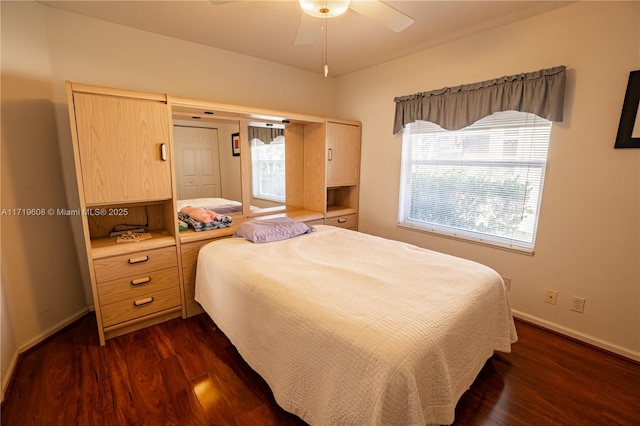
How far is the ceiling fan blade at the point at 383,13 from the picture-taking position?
1467 millimetres

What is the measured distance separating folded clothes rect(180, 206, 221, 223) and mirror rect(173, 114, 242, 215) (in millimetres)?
72

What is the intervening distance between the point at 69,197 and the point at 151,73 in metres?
1.24

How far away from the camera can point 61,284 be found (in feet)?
7.35

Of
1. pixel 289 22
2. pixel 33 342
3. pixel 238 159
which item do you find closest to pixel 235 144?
pixel 238 159

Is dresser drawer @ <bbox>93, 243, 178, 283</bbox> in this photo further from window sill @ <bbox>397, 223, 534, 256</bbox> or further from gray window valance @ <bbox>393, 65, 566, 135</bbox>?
gray window valance @ <bbox>393, 65, 566, 135</bbox>

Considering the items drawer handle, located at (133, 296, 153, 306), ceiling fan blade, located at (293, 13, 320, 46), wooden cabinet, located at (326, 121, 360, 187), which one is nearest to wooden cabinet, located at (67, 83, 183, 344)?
drawer handle, located at (133, 296, 153, 306)

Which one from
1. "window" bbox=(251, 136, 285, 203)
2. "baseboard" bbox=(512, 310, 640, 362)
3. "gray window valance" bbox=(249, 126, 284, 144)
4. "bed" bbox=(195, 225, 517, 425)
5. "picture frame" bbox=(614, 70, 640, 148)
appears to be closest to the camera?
"bed" bbox=(195, 225, 517, 425)

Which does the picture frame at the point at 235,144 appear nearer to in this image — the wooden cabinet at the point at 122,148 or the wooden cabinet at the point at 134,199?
the wooden cabinet at the point at 134,199

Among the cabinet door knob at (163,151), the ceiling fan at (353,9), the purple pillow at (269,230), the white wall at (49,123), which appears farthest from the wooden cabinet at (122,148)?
the ceiling fan at (353,9)

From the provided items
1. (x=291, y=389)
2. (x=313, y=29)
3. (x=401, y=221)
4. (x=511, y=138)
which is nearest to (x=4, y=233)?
(x=291, y=389)

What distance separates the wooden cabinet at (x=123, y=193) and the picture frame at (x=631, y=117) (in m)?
3.11

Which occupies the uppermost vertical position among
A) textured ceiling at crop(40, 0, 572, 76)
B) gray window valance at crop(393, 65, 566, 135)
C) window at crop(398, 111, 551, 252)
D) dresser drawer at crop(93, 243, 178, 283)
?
textured ceiling at crop(40, 0, 572, 76)

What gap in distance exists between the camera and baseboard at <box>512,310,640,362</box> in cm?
194

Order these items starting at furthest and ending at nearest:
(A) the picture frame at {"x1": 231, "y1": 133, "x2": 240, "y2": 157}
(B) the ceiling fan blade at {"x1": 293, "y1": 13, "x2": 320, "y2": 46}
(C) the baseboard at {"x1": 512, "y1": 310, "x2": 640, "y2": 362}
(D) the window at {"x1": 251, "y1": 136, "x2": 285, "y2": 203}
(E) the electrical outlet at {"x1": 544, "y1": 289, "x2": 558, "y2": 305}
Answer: (D) the window at {"x1": 251, "y1": 136, "x2": 285, "y2": 203}
(A) the picture frame at {"x1": 231, "y1": 133, "x2": 240, "y2": 157}
(E) the electrical outlet at {"x1": 544, "y1": 289, "x2": 558, "y2": 305}
(C) the baseboard at {"x1": 512, "y1": 310, "x2": 640, "y2": 362}
(B) the ceiling fan blade at {"x1": 293, "y1": 13, "x2": 320, "y2": 46}
